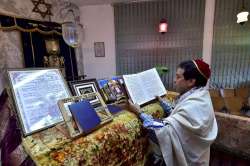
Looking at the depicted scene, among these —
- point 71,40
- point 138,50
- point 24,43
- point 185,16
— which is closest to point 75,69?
point 24,43

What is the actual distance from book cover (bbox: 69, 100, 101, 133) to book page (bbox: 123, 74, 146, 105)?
0.49m

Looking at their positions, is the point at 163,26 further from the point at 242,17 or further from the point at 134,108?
the point at 134,108

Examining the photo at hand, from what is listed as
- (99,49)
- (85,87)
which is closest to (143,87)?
(85,87)

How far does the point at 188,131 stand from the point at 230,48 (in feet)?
9.58

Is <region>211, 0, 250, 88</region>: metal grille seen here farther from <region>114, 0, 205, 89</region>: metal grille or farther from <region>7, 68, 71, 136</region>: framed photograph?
<region>7, 68, 71, 136</region>: framed photograph

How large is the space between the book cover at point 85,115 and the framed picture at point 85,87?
0.09 m

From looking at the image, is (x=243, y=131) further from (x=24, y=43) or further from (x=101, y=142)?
(x=24, y=43)

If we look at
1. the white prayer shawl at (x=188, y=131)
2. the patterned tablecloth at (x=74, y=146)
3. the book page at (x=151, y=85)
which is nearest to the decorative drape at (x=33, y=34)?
the book page at (x=151, y=85)

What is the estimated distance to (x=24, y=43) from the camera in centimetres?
304

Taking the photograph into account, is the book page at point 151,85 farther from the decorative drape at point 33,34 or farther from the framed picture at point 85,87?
the decorative drape at point 33,34

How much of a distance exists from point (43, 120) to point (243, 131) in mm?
2044

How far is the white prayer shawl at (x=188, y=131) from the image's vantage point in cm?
111

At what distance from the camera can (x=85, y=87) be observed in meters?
1.25

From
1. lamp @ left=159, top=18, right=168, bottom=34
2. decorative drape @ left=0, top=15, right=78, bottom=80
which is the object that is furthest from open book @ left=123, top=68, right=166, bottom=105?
lamp @ left=159, top=18, right=168, bottom=34
